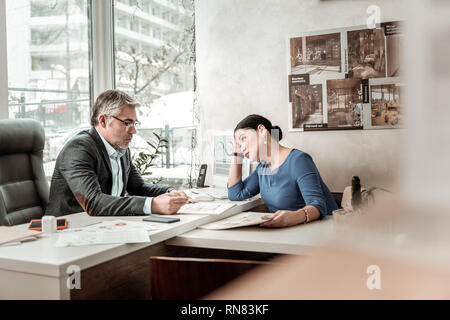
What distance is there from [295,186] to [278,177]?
79 mm

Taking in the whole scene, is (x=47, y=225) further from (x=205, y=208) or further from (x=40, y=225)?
(x=205, y=208)

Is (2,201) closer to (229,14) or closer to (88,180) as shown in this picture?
(88,180)

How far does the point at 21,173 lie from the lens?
5.94 feet

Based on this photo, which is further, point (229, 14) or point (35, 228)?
point (229, 14)

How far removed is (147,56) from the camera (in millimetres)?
2795

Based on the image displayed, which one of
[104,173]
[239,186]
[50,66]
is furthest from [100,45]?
[239,186]

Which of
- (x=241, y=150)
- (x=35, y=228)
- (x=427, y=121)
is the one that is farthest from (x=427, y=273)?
(x=241, y=150)

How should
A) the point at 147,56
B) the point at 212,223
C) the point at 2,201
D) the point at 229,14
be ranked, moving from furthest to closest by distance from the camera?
the point at 147,56 < the point at 229,14 < the point at 2,201 < the point at 212,223

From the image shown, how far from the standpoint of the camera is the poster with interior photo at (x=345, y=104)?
2121 millimetres

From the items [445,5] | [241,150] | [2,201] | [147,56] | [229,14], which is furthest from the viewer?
[147,56]

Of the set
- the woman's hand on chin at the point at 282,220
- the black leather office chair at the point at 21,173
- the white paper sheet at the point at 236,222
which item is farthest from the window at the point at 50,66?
the woman's hand on chin at the point at 282,220

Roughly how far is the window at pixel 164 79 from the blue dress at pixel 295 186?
945mm

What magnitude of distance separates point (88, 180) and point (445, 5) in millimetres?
1596

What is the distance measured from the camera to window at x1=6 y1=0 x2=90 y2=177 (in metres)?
2.23
